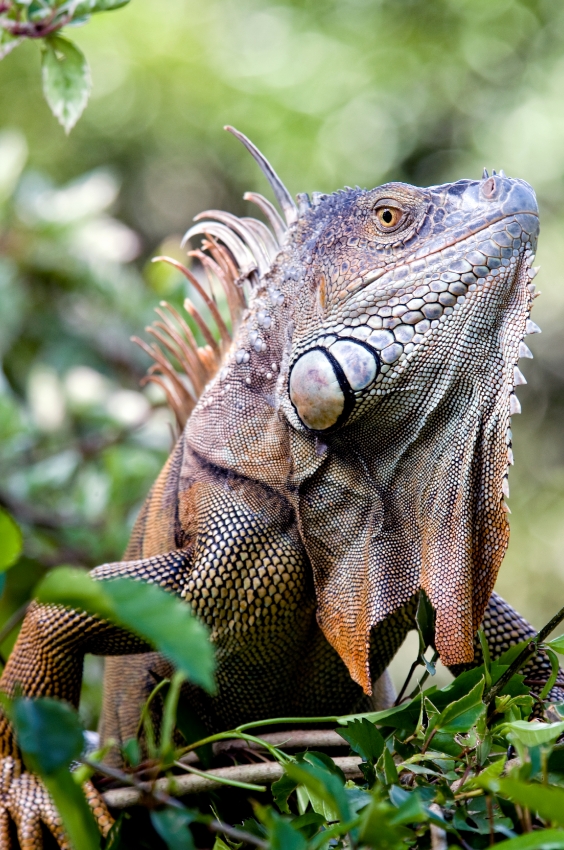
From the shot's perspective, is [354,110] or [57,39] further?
[354,110]

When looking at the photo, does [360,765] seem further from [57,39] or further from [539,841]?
[57,39]

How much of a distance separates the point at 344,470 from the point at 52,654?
847 mm

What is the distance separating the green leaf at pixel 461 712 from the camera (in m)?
1.61

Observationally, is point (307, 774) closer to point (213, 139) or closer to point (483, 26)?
point (213, 139)

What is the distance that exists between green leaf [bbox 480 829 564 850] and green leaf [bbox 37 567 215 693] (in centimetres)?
47

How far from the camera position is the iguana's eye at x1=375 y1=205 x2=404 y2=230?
2174mm

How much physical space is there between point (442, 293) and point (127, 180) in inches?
508

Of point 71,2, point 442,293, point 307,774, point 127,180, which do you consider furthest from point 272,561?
point 127,180

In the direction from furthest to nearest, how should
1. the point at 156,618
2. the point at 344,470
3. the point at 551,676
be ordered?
the point at 344,470, the point at 551,676, the point at 156,618

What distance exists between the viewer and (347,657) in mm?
2148

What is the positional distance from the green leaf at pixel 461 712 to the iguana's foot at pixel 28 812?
80 cm

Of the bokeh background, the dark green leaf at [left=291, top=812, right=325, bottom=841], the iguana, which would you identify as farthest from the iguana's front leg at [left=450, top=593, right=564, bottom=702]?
the bokeh background

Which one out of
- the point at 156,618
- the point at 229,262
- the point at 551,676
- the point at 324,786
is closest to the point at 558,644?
the point at 551,676

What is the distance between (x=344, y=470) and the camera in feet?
7.27
